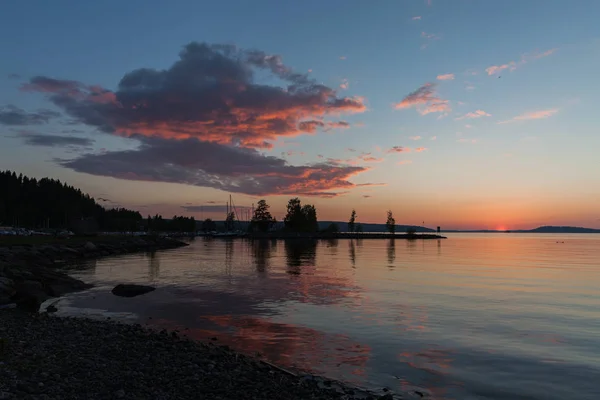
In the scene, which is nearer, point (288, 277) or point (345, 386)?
point (345, 386)

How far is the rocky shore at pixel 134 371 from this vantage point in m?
11.6

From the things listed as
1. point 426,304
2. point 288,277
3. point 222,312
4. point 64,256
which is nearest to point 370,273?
point 288,277

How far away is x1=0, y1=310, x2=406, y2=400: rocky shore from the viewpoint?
11586 mm

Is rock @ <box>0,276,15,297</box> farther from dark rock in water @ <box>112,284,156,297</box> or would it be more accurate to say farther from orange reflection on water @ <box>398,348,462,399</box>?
orange reflection on water @ <box>398,348,462,399</box>

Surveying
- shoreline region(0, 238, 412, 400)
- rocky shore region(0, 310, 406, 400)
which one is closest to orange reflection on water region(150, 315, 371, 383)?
shoreline region(0, 238, 412, 400)

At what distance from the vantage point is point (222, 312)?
2828 cm

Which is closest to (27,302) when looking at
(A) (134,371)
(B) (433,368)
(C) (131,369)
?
(C) (131,369)

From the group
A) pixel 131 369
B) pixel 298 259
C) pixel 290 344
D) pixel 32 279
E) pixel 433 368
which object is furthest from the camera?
pixel 298 259

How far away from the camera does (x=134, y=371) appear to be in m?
13.8

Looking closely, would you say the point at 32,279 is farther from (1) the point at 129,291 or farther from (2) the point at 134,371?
(2) the point at 134,371

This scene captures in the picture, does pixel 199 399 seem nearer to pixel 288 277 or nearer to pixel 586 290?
pixel 288 277

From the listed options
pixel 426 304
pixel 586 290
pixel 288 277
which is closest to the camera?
pixel 426 304

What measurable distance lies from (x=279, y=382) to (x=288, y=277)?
118 feet

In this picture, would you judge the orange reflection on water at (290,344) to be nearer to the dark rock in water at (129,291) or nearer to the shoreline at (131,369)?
the shoreline at (131,369)
